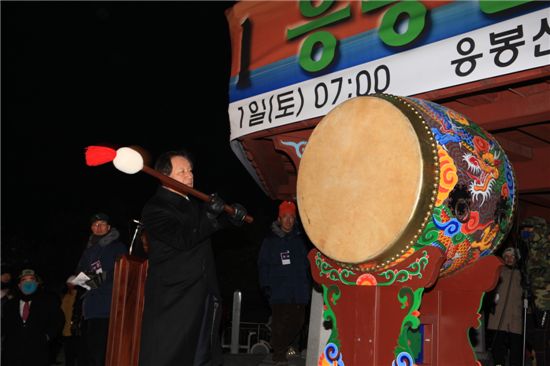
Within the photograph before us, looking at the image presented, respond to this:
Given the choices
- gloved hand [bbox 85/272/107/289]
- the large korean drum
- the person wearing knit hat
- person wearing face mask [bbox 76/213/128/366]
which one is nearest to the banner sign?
the large korean drum

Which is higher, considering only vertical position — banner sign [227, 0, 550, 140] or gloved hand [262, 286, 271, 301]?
banner sign [227, 0, 550, 140]

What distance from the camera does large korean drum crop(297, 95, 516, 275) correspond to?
2.81 m

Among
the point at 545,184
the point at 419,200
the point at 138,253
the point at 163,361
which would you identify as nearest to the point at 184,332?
the point at 163,361

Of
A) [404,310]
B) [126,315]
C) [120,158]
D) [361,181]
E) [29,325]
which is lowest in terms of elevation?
[29,325]

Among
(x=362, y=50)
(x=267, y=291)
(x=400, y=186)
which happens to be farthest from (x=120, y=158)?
(x=267, y=291)

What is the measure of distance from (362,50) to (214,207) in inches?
70.6

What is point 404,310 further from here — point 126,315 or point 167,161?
point 126,315

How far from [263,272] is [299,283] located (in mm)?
384

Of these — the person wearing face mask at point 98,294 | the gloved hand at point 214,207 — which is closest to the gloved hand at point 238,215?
the gloved hand at point 214,207

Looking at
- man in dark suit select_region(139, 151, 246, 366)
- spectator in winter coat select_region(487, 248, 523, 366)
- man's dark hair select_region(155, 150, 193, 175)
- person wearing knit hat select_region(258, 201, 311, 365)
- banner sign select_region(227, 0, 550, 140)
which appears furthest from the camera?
spectator in winter coat select_region(487, 248, 523, 366)

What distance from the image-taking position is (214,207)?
3.31 metres

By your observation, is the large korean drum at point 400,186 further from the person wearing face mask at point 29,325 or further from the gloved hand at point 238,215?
the person wearing face mask at point 29,325

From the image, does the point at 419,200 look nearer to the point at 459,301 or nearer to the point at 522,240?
the point at 459,301

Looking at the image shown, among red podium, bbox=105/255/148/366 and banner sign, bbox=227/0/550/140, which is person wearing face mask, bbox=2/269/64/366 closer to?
red podium, bbox=105/255/148/366
